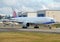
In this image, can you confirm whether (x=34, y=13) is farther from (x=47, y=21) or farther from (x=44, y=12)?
(x=47, y=21)

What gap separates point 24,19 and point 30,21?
3133mm

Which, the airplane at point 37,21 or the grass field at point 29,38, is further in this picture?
A: the airplane at point 37,21

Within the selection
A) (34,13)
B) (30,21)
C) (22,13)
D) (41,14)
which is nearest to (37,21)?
(30,21)

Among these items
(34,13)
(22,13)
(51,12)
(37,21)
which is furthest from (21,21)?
(22,13)

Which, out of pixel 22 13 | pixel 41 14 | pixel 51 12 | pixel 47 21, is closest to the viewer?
pixel 47 21

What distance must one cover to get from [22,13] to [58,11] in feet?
211

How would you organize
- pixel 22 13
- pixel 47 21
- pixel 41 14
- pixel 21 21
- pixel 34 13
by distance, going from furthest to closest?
1. pixel 22 13
2. pixel 34 13
3. pixel 41 14
4. pixel 21 21
5. pixel 47 21

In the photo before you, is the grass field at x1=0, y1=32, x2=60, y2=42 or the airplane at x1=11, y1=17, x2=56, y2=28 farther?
the airplane at x1=11, y1=17, x2=56, y2=28

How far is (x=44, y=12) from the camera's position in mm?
140500

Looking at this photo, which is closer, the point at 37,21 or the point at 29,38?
the point at 29,38

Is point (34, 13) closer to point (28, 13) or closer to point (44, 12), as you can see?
point (28, 13)

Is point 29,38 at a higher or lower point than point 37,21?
lower

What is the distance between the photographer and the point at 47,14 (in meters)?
136

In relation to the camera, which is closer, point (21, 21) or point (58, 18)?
point (21, 21)
